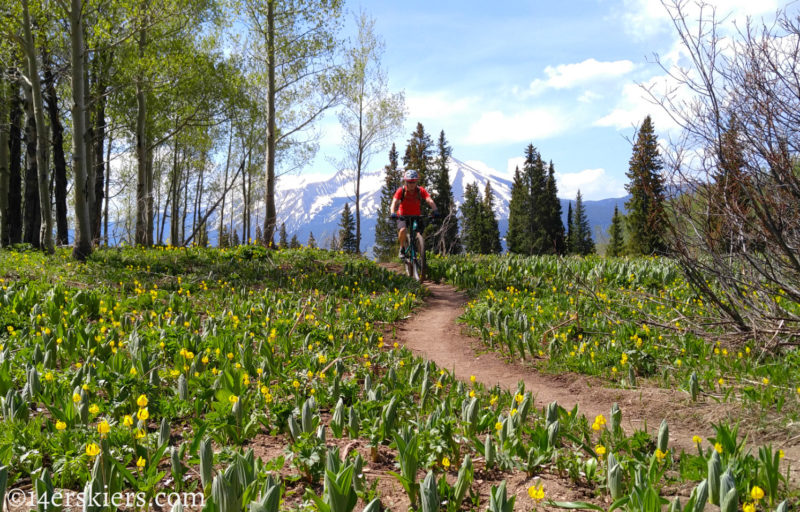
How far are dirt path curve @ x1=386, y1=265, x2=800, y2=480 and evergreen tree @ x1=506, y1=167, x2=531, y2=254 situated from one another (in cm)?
4616

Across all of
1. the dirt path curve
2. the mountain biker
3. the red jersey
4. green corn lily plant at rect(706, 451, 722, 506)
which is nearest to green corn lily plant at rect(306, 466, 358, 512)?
green corn lily plant at rect(706, 451, 722, 506)

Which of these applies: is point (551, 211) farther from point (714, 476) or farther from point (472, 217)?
point (714, 476)

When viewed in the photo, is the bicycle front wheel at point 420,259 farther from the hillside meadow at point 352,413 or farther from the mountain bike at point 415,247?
the hillside meadow at point 352,413

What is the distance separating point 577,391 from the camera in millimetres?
4391

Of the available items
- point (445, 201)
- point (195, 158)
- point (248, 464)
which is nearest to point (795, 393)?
point (248, 464)

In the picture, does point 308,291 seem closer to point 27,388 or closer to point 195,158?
point 27,388

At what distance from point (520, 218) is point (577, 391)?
50823 millimetres

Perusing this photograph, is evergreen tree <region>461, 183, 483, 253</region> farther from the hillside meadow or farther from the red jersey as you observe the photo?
the hillside meadow

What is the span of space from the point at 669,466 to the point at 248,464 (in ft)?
7.06

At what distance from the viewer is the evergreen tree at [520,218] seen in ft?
172

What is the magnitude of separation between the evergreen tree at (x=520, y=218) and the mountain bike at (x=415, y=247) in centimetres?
4177

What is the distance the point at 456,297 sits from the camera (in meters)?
9.52

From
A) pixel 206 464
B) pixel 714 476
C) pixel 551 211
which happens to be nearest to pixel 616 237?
pixel 551 211

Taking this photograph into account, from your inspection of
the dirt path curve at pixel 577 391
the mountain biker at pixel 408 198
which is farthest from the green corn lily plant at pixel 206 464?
the mountain biker at pixel 408 198
